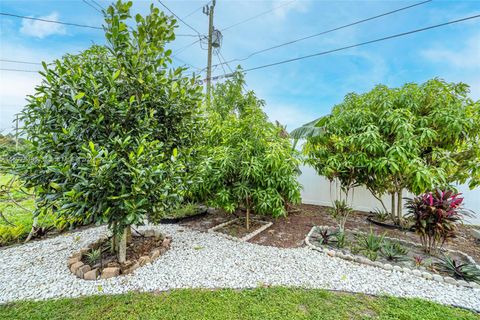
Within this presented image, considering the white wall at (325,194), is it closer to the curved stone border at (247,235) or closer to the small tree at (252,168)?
the curved stone border at (247,235)

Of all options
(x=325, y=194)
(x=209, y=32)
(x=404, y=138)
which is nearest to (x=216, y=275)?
(x=404, y=138)

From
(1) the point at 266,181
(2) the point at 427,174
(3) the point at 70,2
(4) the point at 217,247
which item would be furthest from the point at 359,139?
(3) the point at 70,2

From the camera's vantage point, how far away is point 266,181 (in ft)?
15.0

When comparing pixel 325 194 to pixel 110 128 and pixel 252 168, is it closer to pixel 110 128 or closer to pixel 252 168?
pixel 252 168

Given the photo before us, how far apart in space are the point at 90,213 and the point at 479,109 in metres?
7.62

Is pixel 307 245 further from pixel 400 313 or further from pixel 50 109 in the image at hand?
pixel 50 109

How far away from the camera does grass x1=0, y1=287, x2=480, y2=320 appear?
2.37 meters

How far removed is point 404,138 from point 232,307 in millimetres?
4589

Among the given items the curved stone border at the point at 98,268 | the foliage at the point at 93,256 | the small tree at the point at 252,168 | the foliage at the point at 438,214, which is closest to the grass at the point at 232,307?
the curved stone border at the point at 98,268

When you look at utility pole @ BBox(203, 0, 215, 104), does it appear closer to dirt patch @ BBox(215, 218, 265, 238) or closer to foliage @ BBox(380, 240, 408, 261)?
dirt patch @ BBox(215, 218, 265, 238)

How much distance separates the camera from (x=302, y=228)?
18.3 ft

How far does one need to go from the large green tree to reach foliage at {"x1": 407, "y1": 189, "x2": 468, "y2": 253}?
50cm

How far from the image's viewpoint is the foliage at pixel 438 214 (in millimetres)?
3646

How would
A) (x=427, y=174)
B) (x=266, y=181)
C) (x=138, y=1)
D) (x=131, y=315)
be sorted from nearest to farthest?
(x=131, y=315)
(x=427, y=174)
(x=266, y=181)
(x=138, y=1)
